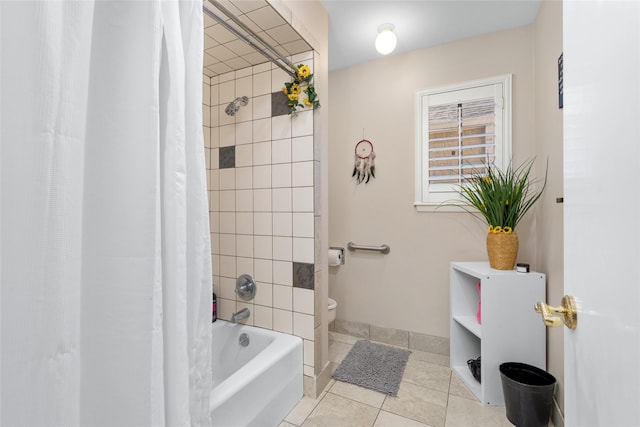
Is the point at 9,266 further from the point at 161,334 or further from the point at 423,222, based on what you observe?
the point at 423,222

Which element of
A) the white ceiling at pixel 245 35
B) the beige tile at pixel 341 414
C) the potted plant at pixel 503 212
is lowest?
the beige tile at pixel 341 414

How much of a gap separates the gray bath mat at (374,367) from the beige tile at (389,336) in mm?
58

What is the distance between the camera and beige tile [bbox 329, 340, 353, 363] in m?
2.01

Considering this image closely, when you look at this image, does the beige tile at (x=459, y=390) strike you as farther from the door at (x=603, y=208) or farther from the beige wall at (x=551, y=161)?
the door at (x=603, y=208)

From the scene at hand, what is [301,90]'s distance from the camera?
1.58 meters

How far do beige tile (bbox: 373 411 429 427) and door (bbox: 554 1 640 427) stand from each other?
97cm

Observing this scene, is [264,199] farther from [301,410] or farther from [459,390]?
[459,390]

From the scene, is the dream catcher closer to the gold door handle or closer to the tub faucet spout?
the tub faucet spout

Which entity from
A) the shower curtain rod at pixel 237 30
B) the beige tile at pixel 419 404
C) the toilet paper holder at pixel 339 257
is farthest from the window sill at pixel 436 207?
the shower curtain rod at pixel 237 30

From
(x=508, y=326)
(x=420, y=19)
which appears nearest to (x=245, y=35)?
(x=420, y=19)

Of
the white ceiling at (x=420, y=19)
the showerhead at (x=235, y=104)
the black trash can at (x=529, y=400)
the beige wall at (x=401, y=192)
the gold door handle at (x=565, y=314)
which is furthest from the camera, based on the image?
the beige wall at (x=401, y=192)

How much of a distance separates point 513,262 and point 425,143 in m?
1.02

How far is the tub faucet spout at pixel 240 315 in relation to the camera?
1749 millimetres

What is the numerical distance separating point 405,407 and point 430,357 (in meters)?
0.63
